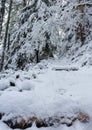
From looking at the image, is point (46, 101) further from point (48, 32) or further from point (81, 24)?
point (48, 32)

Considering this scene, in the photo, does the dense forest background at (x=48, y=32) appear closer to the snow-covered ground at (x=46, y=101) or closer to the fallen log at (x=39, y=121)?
the snow-covered ground at (x=46, y=101)

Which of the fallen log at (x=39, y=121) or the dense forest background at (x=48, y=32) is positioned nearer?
the fallen log at (x=39, y=121)

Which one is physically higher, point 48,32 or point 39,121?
point 48,32

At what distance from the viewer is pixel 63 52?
44.9 ft

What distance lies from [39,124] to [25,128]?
0.21 metres

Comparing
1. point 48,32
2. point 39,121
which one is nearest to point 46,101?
point 39,121

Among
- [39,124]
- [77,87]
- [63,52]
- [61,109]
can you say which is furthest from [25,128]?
[63,52]

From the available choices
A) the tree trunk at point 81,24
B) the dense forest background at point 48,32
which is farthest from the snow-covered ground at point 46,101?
the tree trunk at point 81,24

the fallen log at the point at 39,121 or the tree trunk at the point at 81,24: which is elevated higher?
the tree trunk at the point at 81,24

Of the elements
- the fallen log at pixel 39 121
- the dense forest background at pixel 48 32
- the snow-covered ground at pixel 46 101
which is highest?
the dense forest background at pixel 48 32

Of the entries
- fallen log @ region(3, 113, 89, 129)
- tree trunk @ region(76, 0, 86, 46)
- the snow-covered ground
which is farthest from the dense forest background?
fallen log @ region(3, 113, 89, 129)

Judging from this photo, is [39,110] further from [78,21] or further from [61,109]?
[78,21]

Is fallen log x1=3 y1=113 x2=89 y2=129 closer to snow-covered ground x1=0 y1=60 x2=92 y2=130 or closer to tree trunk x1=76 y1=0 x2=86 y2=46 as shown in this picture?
snow-covered ground x1=0 y1=60 x2=92 y2=130

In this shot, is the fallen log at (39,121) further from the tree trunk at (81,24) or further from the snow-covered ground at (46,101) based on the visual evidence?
the tree trunk at (81,24)
